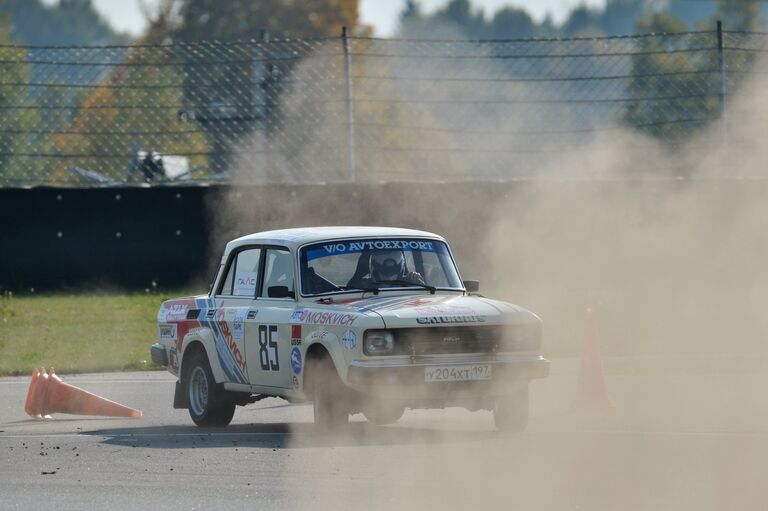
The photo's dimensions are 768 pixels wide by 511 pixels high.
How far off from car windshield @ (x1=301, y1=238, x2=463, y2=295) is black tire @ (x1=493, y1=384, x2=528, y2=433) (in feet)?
4.23

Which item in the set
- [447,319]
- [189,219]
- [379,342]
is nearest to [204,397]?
[379,342]

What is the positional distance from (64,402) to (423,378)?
A: 3507 mm

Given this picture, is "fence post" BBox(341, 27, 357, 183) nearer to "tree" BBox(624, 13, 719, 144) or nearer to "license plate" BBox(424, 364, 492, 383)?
"tree" BBox(624, 13, 719, 144)

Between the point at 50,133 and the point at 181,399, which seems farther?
the point at 50,133

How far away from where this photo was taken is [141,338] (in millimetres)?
18672

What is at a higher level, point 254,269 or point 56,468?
point 254,269

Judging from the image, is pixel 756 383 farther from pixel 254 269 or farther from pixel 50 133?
pixel 50 133

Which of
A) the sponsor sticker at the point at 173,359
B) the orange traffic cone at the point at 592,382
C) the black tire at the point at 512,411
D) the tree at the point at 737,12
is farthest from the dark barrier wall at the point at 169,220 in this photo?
the tree at the point at 737,12

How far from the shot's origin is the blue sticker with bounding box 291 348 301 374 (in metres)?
11.1

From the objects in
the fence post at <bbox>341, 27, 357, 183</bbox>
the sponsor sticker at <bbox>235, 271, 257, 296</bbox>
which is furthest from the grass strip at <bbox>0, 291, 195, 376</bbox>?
the sponsor sticker at <bbox>235, 271, 257, 296</bbox>

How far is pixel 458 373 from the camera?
10680mm

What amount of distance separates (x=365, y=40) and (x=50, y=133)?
13.7 ft

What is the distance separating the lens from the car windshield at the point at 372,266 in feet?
38.2

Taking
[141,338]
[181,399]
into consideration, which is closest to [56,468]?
[181,399]
